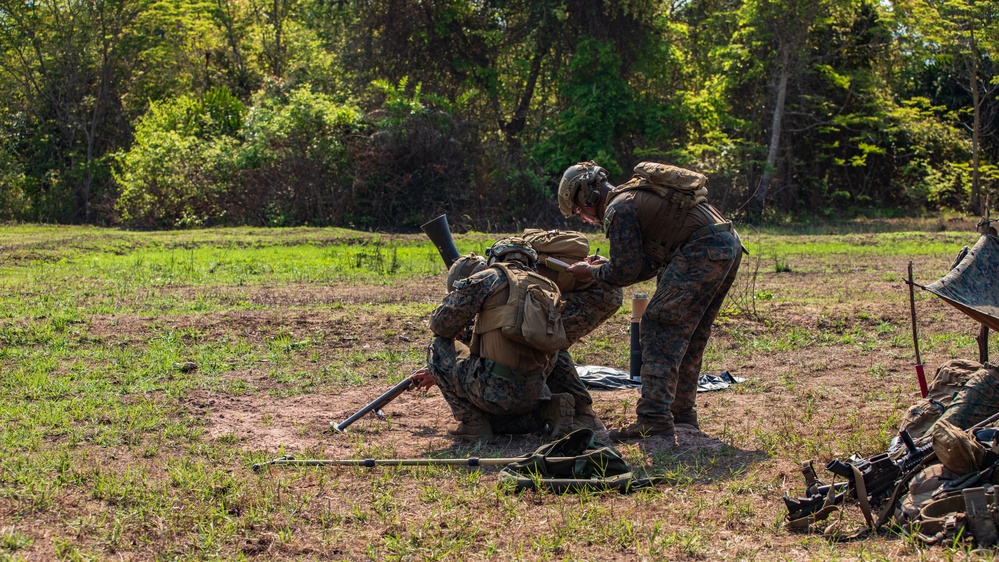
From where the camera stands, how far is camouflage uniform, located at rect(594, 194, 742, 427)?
19.7 feet

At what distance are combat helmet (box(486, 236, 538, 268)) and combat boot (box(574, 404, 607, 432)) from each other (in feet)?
3.37

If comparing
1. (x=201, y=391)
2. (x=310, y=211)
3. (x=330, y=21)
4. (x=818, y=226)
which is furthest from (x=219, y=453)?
(x=330, y=21)

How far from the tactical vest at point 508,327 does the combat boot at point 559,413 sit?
0.75 feet

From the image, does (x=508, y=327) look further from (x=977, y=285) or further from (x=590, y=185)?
(x=977, y=285)

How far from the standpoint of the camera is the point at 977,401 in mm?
4984

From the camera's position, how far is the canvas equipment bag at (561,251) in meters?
6.84

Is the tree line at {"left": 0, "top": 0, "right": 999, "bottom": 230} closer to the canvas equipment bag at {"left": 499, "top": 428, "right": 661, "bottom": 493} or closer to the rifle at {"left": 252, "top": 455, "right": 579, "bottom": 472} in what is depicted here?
the rifle at {"left": 252, "top": 455, "right": 579, "bottom": 472}

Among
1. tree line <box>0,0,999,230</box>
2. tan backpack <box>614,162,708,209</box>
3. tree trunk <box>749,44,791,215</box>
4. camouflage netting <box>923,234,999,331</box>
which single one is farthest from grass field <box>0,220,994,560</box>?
tree trunk <box>749,44,791,215</box>

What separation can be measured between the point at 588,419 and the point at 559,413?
343mm

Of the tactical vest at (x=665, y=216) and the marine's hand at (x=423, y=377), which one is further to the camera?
the marine's hand at (x=423, y=377)

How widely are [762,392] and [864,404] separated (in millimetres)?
815

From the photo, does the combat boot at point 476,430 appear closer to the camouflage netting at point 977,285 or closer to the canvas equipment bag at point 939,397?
the canvas equipment bag at point 939,397

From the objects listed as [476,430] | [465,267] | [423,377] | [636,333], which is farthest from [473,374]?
[636,333]

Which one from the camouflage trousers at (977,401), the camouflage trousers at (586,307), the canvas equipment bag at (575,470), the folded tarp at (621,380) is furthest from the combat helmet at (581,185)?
the camouflage trousers at (977,401)
